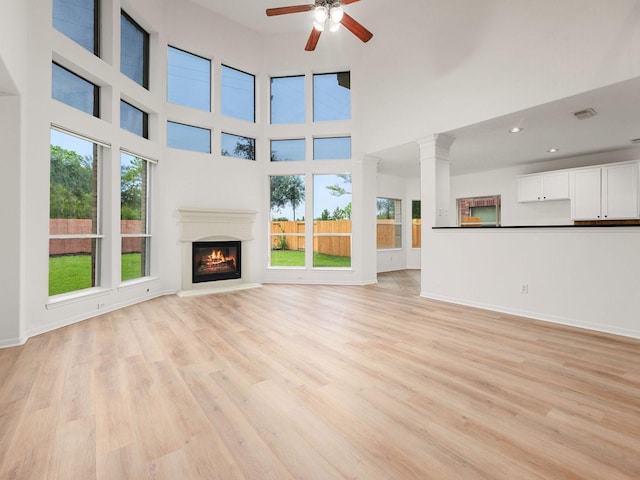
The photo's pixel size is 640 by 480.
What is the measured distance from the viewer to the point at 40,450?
1415 mm

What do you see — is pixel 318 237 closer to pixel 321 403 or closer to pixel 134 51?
pixel 134 51

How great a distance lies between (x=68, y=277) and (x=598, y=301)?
20.4ft

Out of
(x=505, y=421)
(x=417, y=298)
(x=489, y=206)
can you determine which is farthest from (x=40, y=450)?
(x=489, y=206)

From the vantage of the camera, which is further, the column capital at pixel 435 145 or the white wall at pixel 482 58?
the column capital at pixel 435 145

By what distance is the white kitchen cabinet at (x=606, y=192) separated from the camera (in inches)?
206

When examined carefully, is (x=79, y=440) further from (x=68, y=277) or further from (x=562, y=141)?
(x=562, y=141)

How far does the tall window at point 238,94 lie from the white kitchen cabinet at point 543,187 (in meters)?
6.18

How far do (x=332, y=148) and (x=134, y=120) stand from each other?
3.65 meters

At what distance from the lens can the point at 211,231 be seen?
564cm

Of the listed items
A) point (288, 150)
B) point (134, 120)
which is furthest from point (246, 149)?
point (134, 120)

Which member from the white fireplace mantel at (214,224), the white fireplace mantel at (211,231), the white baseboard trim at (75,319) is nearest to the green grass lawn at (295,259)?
the white fireplace mantel at (211,231)

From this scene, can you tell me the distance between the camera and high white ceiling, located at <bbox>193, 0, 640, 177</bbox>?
3.59 m

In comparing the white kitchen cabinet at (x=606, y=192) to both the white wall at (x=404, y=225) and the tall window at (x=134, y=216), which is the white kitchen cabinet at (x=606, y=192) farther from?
the tall window at (x=134, y=216)

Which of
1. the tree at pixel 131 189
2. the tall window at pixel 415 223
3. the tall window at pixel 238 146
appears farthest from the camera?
the tall window at pixel 415 223
